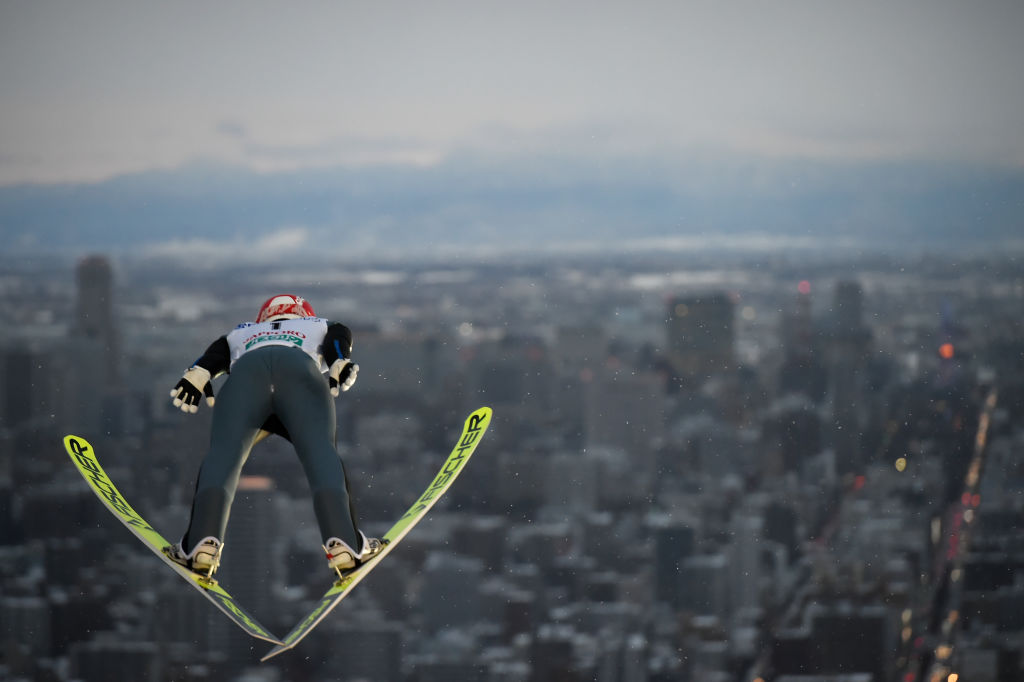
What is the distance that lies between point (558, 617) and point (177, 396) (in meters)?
39.2

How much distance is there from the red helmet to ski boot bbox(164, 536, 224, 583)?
990 millimetres

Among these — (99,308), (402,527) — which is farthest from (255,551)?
(402,527)

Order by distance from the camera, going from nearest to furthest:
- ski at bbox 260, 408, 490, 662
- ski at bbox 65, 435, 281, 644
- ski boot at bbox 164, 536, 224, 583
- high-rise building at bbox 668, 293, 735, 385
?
ski boot at bbox 164, 536, 224, 583 → ski at bbox 65, 435, 281, 644 → ski at bbox 260, 408, 490, 662 → high-rise building at bbox 668, 293, 735, 385

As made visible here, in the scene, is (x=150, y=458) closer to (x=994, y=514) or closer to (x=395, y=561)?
(x=395, y=561)

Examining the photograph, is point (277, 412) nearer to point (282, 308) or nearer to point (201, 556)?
point (282, 308)

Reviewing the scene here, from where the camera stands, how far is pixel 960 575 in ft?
147

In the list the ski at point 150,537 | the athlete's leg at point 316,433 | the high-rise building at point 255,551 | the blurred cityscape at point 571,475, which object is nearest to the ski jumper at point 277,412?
the athlete's leg at point 316,433

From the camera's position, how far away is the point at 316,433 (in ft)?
16.6

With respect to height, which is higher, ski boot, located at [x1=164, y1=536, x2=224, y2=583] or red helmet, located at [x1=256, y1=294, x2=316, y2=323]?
red helmet, located at [x1=256, y1=294, x2=316, y2=323]

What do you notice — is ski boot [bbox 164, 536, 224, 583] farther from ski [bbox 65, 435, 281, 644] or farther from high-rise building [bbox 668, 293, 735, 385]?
high-rise building [bbox 668, 293, 735, 385]

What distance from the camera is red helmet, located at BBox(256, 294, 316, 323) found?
5.42 m

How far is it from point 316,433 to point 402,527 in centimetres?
67

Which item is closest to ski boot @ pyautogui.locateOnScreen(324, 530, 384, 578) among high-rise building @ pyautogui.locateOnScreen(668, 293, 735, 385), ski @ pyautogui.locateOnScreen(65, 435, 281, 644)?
ski @ pyautogui.locateOnScreen(65, 435, 281, 644)

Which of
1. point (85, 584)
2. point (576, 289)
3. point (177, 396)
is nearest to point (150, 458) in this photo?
point (85, 584)
